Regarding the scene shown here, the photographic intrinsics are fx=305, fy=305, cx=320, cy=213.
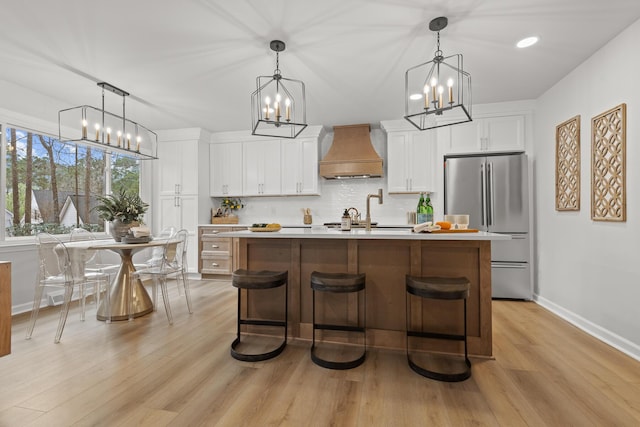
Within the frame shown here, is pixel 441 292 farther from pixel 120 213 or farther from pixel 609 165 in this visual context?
pixel 120 213

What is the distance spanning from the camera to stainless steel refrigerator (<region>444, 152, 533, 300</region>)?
3904 mm

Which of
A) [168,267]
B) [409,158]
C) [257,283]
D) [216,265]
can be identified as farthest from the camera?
[216,265]

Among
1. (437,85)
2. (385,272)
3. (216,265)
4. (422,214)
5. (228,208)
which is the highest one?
(437,85)

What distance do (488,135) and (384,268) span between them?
2881mm

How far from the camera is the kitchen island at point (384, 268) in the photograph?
2.32 meters

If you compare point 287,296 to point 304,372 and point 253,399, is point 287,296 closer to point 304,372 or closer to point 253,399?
point 304,372

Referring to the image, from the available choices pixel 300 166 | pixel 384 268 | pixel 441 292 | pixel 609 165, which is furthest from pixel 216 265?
pixel 609 165

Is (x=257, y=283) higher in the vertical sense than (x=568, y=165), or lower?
lower

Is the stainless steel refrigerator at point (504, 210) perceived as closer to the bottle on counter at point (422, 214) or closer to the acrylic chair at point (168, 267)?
the bottle on counter at point (422, 214)

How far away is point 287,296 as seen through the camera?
8.70 ft

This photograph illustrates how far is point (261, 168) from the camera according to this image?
5359mm

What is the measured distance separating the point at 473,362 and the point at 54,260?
12.4 feet

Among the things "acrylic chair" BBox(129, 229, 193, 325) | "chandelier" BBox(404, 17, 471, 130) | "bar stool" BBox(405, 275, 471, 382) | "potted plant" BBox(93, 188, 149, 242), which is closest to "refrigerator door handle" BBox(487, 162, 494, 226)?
"chandelier" BBox(404, 17, 471, 130)

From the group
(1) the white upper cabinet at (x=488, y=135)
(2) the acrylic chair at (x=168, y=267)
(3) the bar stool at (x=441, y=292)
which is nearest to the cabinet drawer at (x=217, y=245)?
(2) the acrylic chair at (x=168, y=267)
